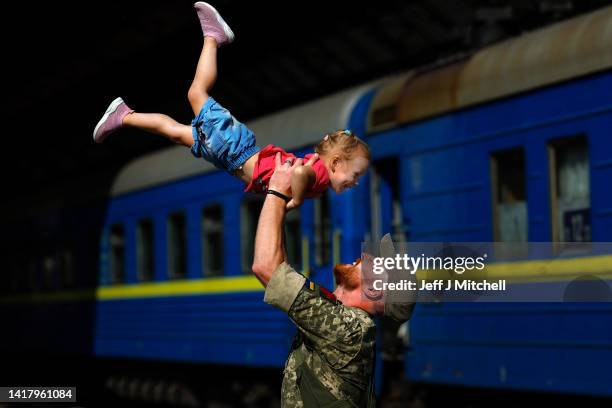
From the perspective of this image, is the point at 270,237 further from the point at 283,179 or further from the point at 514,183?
the point at 514,183

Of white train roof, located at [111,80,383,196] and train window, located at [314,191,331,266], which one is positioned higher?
white train roof, located at [111,80,383,196]

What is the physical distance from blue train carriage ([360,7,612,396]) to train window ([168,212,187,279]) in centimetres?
473

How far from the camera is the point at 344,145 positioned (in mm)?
4012

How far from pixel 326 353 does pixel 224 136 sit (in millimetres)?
897

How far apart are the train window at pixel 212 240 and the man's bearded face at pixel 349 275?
1027 cm

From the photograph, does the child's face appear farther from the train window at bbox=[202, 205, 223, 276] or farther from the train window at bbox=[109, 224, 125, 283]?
the train window at bbox=[109, 224, 125, 283]

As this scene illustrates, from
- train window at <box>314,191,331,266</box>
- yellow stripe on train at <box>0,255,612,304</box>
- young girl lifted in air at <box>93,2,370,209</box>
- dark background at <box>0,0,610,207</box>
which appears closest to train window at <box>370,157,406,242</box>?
train window at <box>314,191,331,266</box>

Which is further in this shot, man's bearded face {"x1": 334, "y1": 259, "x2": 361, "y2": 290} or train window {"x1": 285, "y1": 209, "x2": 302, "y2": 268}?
train window {"x1": 285, "y1": 209, "x2": 302, "y2": 268}

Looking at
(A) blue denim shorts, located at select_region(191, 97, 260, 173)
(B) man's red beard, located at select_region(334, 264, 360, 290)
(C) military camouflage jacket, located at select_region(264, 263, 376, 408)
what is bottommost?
(C) military camouflage jacket, located at select_region(264, 263, 376, 408)

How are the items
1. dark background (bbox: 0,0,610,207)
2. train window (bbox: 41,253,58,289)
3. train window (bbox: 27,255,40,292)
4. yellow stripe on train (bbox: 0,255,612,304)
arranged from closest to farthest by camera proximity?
yellow stripe on train (bbox: 0,255,612,304) < dark background (bbox: 0,0,610,207) < train window (bbox: 41,253,58,289) < train window (bbox: 27,255,40,292)

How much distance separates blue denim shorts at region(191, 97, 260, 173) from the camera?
4332mm

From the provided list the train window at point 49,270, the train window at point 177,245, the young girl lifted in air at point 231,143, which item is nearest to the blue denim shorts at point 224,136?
the young girl lifted in air at point 231,143

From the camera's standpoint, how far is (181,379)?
56.4ft

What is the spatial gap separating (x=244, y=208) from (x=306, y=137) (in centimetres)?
132
